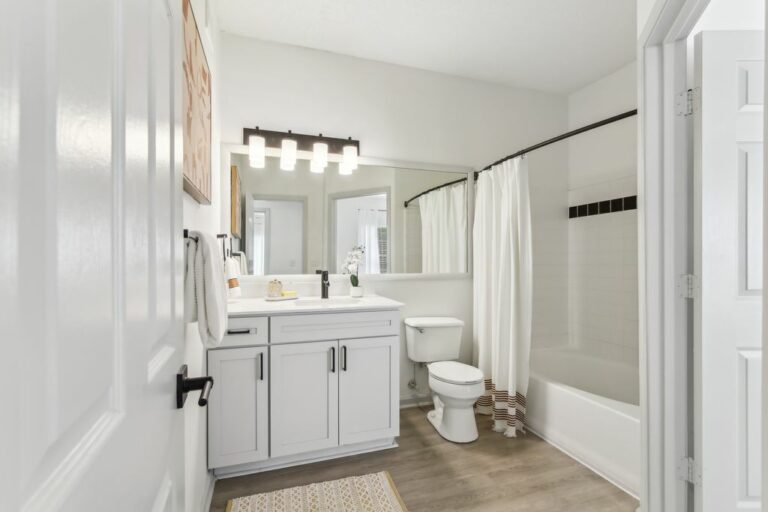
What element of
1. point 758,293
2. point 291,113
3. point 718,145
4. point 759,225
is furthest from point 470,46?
point 758,293

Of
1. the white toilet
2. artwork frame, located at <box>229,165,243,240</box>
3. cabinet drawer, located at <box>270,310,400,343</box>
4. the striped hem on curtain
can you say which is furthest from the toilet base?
artwork frame, located at <box>229,165,243,240</box>

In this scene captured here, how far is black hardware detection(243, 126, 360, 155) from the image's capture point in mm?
2402

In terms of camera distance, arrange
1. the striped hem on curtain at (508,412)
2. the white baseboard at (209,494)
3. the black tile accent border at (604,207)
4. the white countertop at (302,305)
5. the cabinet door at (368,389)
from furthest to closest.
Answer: the black tile accent border at (604,207) < the striped hem on curtain at (508,412) < the cabinet door at (368,389) < the white countertop at (302,305) < the white baseboard at (209,494)

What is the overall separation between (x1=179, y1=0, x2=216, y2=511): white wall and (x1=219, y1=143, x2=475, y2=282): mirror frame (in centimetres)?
19

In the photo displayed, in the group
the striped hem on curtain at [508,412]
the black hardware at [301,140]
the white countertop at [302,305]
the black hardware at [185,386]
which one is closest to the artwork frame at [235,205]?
the black hardware at [301,140]

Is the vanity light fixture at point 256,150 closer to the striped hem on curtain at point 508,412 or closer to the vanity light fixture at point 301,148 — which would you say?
the vanity light fixture at point 301,148

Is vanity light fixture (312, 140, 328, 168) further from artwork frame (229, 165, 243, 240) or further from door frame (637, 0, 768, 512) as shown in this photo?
door frame (637, 0, 768, 512)

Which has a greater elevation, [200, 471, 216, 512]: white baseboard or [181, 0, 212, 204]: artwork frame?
[181, 0, 212, 204]: artwork frame

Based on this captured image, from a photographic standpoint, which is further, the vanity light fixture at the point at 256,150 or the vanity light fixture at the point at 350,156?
the vanity light fixture at the point at 350,156

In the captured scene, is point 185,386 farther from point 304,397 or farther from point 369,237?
point 369,237

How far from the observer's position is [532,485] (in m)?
1.80

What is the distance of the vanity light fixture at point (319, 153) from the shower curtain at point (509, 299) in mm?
1251

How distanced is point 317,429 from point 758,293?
1.99 meters

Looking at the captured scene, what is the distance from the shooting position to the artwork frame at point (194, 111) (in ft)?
3.82
